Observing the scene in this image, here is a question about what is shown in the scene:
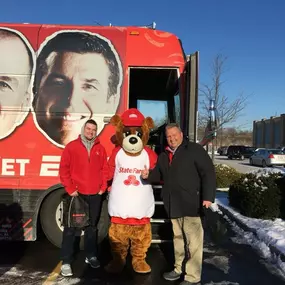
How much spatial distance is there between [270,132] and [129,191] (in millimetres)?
67339

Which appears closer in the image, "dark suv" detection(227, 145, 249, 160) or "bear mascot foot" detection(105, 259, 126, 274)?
"bear mascot foot" detection(105, 259, 126, 274)

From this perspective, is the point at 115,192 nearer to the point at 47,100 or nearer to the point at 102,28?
the point at 47,100

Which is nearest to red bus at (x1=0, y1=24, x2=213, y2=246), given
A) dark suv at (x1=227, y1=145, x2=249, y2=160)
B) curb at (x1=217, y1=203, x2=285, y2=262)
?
curb at (x1=217, y1=203, x2=285, y2=262)

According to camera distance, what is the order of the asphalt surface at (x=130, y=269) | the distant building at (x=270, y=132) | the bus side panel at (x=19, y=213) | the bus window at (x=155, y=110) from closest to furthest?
1. the asphalt surface at (x=130, y=269)
2. the bus side panel at (x=19, y=213)
3. the bus window at (x=155, y=110)
4. the distant building at (x=270, y=132)

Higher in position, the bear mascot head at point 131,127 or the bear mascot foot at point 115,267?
the bear mascot head at point 131,127

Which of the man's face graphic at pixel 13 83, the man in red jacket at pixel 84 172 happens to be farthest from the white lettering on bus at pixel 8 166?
the man in red jacket at pixel 84 172

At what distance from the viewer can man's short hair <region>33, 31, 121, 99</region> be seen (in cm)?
538

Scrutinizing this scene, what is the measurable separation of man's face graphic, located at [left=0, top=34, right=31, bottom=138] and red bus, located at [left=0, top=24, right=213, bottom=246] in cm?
A: 1

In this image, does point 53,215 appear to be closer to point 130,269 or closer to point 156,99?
point 130,269

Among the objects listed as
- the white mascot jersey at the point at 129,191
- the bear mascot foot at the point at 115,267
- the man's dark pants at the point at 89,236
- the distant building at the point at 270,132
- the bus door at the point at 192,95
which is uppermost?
the distant building at the point at 270,132

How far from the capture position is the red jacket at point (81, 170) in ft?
15.3

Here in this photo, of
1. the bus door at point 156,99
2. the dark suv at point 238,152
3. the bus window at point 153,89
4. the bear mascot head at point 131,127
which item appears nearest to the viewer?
the bear mascot head at point 131,127

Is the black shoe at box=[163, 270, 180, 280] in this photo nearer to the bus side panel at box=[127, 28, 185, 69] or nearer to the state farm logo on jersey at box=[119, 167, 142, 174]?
the state farm logo on jersey at box=[119, 167, 142, 174]

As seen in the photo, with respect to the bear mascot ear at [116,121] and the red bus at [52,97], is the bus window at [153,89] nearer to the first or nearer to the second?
the red bus at [52,97]
